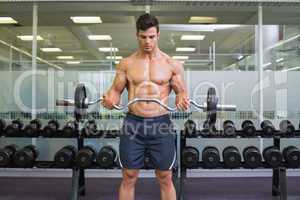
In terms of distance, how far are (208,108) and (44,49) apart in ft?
8.37

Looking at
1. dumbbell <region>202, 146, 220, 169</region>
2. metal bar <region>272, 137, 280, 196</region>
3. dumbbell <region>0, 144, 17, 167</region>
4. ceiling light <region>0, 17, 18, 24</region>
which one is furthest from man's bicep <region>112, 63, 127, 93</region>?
ceiling light <region>0, 17, 18, 24</region>

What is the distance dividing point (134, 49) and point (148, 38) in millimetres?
2443

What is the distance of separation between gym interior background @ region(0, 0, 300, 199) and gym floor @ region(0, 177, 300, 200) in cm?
11

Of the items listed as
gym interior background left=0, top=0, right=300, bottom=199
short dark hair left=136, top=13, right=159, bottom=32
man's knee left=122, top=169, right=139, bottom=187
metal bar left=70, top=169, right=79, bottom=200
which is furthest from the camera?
gym interior background left=0, top=0, right=300, bottom=199

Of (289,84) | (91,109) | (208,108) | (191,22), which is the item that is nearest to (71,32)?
(91,109)

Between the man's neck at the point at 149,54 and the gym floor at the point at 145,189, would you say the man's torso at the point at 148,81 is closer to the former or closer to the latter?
the man's neck at the point at 149,54

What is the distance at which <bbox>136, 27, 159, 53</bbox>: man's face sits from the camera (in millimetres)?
2127

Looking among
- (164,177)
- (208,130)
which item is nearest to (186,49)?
(208,130)

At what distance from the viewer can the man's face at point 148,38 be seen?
6.98 feet

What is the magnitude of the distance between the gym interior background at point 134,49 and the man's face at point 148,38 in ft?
7.24

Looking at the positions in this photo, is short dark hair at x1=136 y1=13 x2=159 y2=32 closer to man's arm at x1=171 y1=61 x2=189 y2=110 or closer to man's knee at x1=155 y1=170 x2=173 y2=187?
man's arm at x1=171 y1=61 x2=189 y2=110

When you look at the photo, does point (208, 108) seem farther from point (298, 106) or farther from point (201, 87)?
point (298, 106)

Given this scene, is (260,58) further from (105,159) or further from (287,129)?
(105,159)

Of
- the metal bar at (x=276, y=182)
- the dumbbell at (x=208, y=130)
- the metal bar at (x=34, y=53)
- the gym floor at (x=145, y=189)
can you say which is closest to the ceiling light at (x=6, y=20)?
the metal bar at (x=34, y=53)
